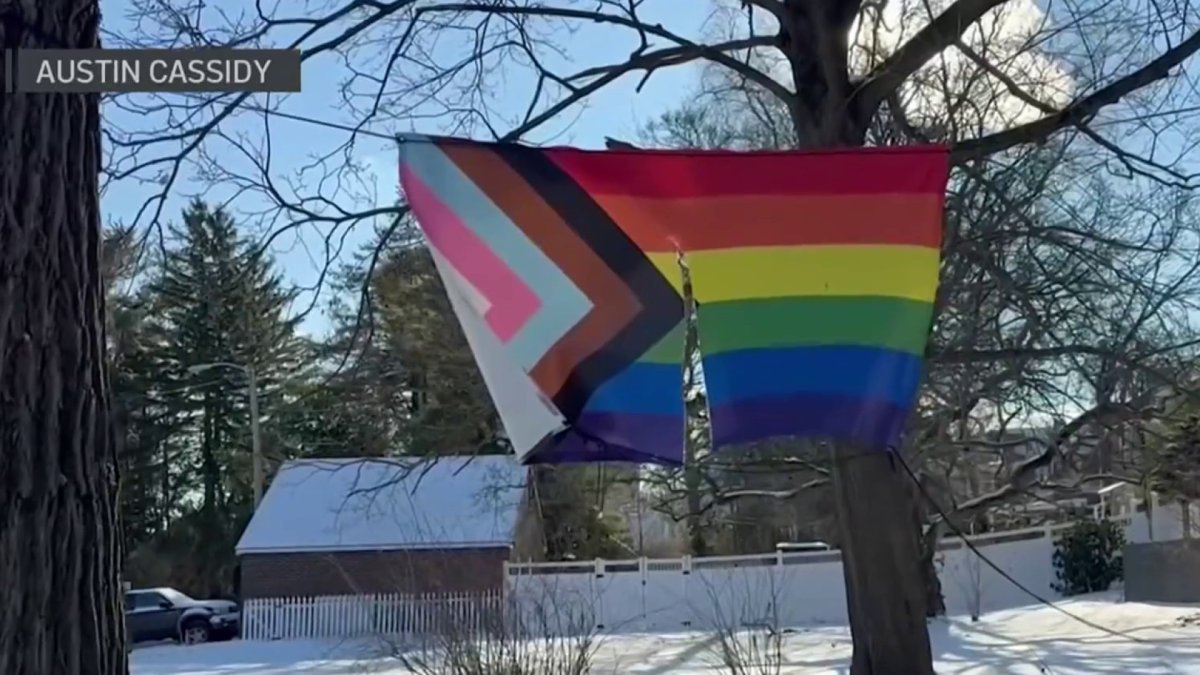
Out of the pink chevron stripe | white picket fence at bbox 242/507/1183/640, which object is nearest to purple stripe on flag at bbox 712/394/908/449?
the pink chevron stripe

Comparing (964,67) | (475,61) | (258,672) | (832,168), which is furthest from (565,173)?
(258,672)

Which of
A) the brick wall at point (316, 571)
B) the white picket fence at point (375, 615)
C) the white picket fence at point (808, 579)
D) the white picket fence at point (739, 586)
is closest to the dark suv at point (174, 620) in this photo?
the brick wall at point (316, 571)

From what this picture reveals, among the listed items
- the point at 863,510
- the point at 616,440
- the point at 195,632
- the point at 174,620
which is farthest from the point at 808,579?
the point at 616,440

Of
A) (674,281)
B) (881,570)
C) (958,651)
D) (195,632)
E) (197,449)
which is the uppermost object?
(197,449)

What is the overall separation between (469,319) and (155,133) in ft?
11.2

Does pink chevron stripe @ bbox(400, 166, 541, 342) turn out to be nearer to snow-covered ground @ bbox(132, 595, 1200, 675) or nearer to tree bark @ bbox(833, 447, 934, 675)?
tree bark @ bbox(833, 447, 934, 675)

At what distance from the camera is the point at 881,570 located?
7734mm

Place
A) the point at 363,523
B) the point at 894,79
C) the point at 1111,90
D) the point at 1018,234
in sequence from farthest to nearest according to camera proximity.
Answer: the point at 363,523, the point at 1018,234, the point at 894,79, the point at 1111,90

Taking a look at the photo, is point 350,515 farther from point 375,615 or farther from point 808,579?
point 375,615

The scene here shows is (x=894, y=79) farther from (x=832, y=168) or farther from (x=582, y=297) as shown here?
(x=582, y=297)

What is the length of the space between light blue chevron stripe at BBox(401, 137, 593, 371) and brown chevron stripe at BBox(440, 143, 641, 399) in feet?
0.06

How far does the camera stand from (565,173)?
3.79m

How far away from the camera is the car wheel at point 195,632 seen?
22.5 metres

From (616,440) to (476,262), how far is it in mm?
682
